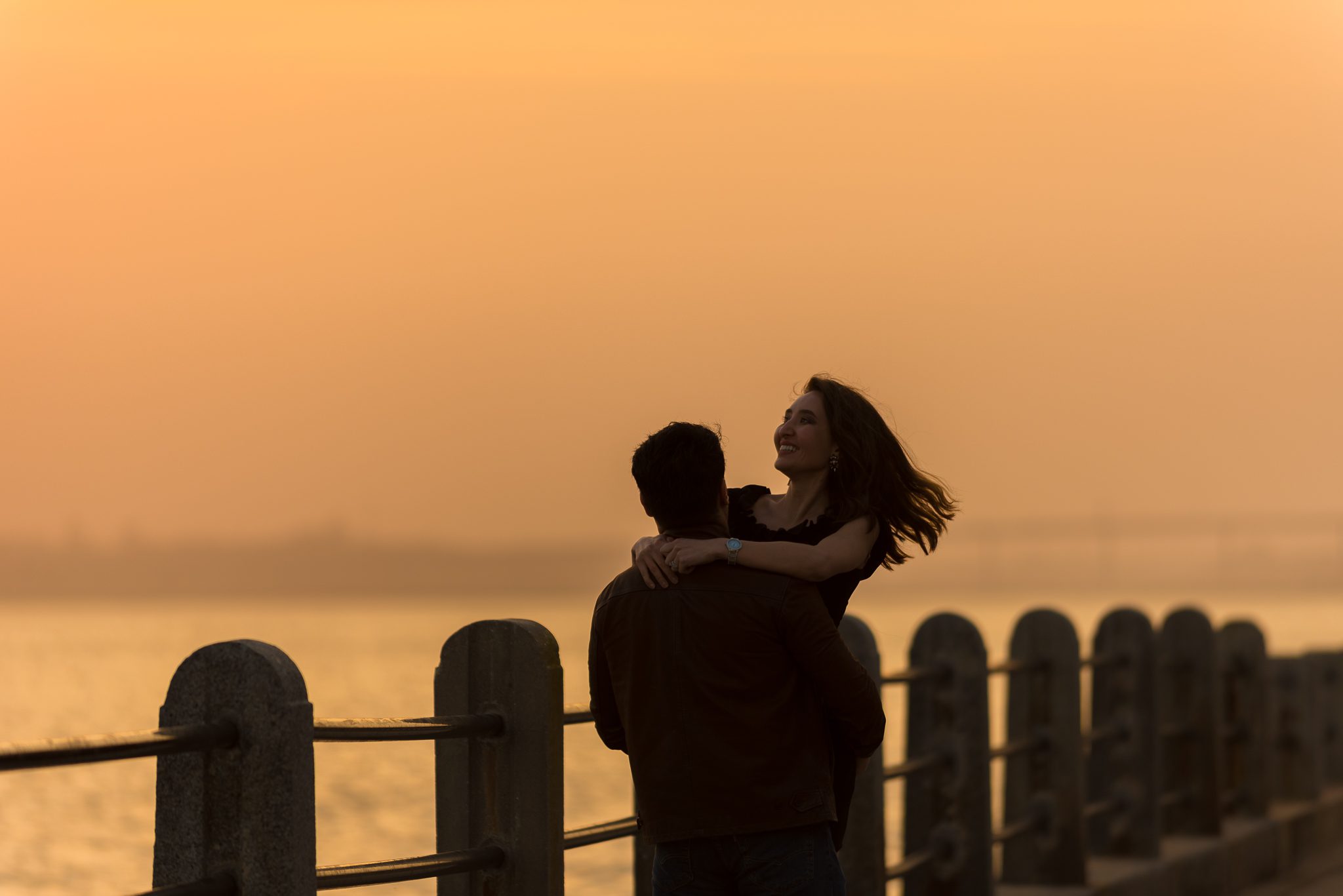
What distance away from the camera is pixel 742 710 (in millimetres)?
4012

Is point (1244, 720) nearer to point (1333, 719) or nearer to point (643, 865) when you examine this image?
point (1333, 719)

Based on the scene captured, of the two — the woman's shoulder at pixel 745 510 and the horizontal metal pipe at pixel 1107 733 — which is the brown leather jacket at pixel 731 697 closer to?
the woman's shoulder at pixel 745 510

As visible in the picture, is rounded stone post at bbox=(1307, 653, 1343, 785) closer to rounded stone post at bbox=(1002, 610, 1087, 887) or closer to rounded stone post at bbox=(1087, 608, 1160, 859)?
rounded stone post at bbox=(1087, 608, 1160, 859)

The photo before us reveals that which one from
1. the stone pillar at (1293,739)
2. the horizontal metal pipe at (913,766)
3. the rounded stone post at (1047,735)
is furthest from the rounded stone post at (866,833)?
the stone pillar at (1293,739)

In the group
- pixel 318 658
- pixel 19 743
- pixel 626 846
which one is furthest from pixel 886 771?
pixel 318 658

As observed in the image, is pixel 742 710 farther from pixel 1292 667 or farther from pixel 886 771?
pixel 1292 667

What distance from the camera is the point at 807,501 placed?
4.30 m

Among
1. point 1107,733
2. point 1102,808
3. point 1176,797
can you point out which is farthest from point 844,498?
point 1176,797

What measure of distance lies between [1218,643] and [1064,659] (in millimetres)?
3213

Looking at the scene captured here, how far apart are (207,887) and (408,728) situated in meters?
0.77

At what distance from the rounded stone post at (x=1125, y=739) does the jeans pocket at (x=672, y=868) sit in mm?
6545

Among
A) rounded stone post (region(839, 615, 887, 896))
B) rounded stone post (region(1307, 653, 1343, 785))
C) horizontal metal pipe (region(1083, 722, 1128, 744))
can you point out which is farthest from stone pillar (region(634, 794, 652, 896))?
rounded stone post (region(1307, 653, 1343, 785))

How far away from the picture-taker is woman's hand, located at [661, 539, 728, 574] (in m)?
3.94

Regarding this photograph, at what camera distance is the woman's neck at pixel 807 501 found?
169 inches
